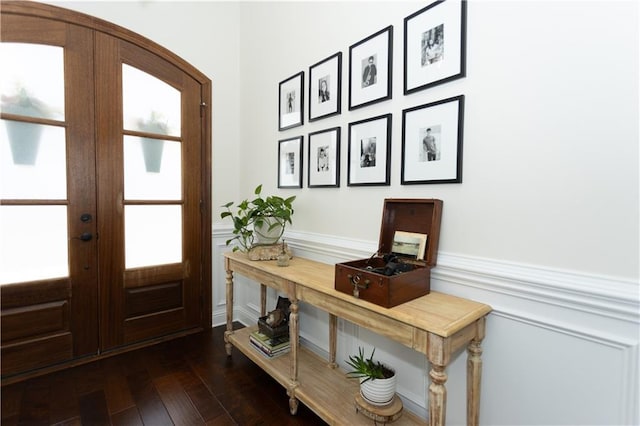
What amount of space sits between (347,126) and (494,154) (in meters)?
0.89

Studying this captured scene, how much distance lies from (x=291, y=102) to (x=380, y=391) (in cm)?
201

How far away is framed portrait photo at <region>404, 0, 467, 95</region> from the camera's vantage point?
1318mm

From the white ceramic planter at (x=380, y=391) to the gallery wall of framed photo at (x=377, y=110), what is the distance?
39.0 inches

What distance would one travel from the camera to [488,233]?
Answer: 1266mm

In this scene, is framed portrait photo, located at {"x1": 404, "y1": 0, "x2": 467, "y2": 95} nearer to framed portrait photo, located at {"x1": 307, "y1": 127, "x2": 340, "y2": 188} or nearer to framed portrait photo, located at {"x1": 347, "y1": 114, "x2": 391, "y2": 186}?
framed portrait photo, located at {"x1": 347, "y1": 114, "x2": 391, "y2": 186}

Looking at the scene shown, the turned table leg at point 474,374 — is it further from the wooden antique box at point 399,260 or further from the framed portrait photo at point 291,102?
the framed portrait photo at point 291,102

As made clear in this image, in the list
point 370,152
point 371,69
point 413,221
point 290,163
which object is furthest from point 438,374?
point 290,163

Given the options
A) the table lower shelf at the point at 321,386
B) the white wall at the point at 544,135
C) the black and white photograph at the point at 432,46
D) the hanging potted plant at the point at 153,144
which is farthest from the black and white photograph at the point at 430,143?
the hanging potted plant at the point at 153,144

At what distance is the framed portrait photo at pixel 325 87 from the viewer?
190cm

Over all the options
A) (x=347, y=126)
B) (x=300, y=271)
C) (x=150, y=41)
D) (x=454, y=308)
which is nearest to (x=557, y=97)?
(x=454, y=308)

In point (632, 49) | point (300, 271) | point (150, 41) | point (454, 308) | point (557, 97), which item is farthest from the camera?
point (150, 41)

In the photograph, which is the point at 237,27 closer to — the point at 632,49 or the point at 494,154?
the point at 494,154

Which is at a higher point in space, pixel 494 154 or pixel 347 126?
pixel 347 126

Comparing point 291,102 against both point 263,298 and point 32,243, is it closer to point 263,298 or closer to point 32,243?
point 263,298
